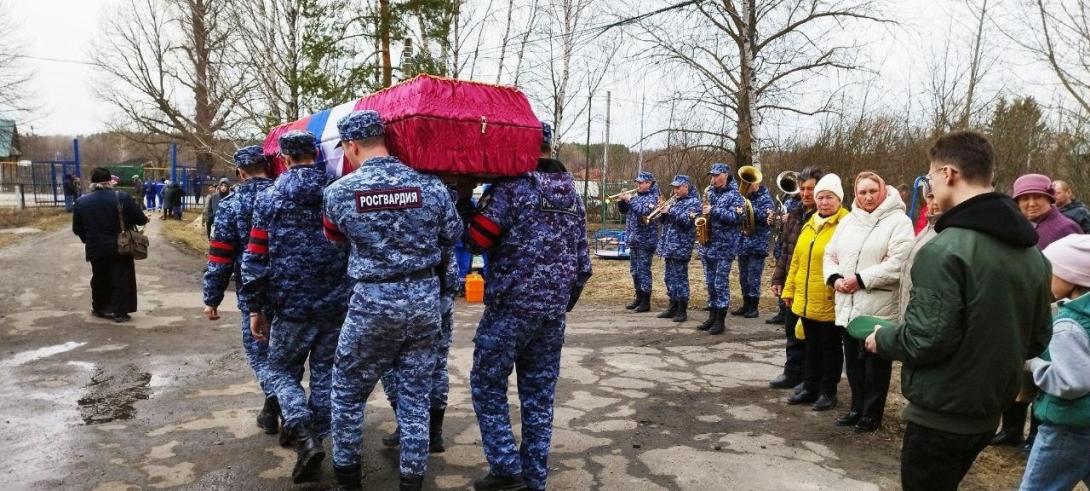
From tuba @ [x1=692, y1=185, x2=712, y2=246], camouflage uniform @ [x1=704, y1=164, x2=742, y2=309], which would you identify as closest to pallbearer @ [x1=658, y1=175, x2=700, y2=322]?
tuba @ [x1=692, y1=185, x2=712, y2=246]

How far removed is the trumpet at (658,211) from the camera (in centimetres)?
897

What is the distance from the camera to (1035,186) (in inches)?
200

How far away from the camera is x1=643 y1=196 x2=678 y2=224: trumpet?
29.4 ft

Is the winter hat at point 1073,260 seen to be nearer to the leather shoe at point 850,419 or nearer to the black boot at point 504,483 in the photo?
the leather shoe at point 850,419

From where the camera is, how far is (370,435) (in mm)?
4656

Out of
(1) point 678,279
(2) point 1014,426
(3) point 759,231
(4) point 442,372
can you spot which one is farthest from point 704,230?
(4) point 442,372

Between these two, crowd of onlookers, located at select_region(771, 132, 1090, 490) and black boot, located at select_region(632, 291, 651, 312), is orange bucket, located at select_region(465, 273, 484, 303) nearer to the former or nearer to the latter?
black boot, located at select_region(632, 291, 651, 312)

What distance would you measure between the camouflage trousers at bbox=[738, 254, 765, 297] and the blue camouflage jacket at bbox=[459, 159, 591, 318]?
5.96 meters

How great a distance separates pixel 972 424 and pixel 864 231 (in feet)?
8.31

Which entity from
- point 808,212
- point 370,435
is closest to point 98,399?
point 370,435

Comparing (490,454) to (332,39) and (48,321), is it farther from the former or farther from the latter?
(332,39)

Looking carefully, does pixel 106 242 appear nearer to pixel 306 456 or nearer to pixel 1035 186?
pixel 306 456

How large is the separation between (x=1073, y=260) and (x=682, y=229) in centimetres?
594

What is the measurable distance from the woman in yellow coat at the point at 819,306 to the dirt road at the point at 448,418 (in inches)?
7.7
